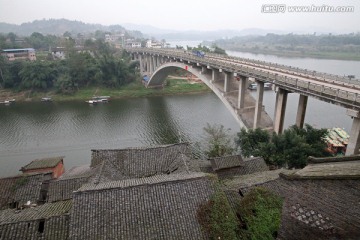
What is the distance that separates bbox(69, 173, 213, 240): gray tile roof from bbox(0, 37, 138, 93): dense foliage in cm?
5474

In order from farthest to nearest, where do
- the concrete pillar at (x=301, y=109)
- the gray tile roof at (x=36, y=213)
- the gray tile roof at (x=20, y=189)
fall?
1. the concrete pillar at (x=301, y=109)
2. the gray tile roof at (x=20, y=189)
3. the gray tile roof at (x=36, y=213)

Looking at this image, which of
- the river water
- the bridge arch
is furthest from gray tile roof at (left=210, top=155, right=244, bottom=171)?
the river water

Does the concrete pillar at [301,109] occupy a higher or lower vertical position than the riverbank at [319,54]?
higher

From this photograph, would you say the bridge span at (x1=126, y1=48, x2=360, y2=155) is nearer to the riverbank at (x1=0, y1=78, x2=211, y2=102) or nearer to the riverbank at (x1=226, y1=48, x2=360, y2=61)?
the riverbank at (x1=0, y1=78, x2=211, y2=102)

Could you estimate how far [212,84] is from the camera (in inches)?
1389

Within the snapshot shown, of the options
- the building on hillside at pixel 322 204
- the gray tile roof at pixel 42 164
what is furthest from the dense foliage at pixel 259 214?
the gray tile roof at pixel 42 164

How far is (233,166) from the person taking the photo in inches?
729

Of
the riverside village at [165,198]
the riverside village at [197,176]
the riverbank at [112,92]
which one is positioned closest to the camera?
the riverside village at [165,198]

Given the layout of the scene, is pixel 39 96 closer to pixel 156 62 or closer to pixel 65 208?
pixel 156 62

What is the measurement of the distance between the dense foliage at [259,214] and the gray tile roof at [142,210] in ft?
5.80

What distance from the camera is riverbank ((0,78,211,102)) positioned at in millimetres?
59906

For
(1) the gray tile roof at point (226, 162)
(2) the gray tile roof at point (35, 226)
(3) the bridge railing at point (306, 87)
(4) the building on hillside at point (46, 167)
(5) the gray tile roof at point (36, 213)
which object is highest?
(3) the bridge railing at point (306, 87)

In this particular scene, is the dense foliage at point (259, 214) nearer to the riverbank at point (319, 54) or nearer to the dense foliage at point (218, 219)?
the dense foliage at point (218, 219)

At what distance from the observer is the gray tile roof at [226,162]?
18500 mm
